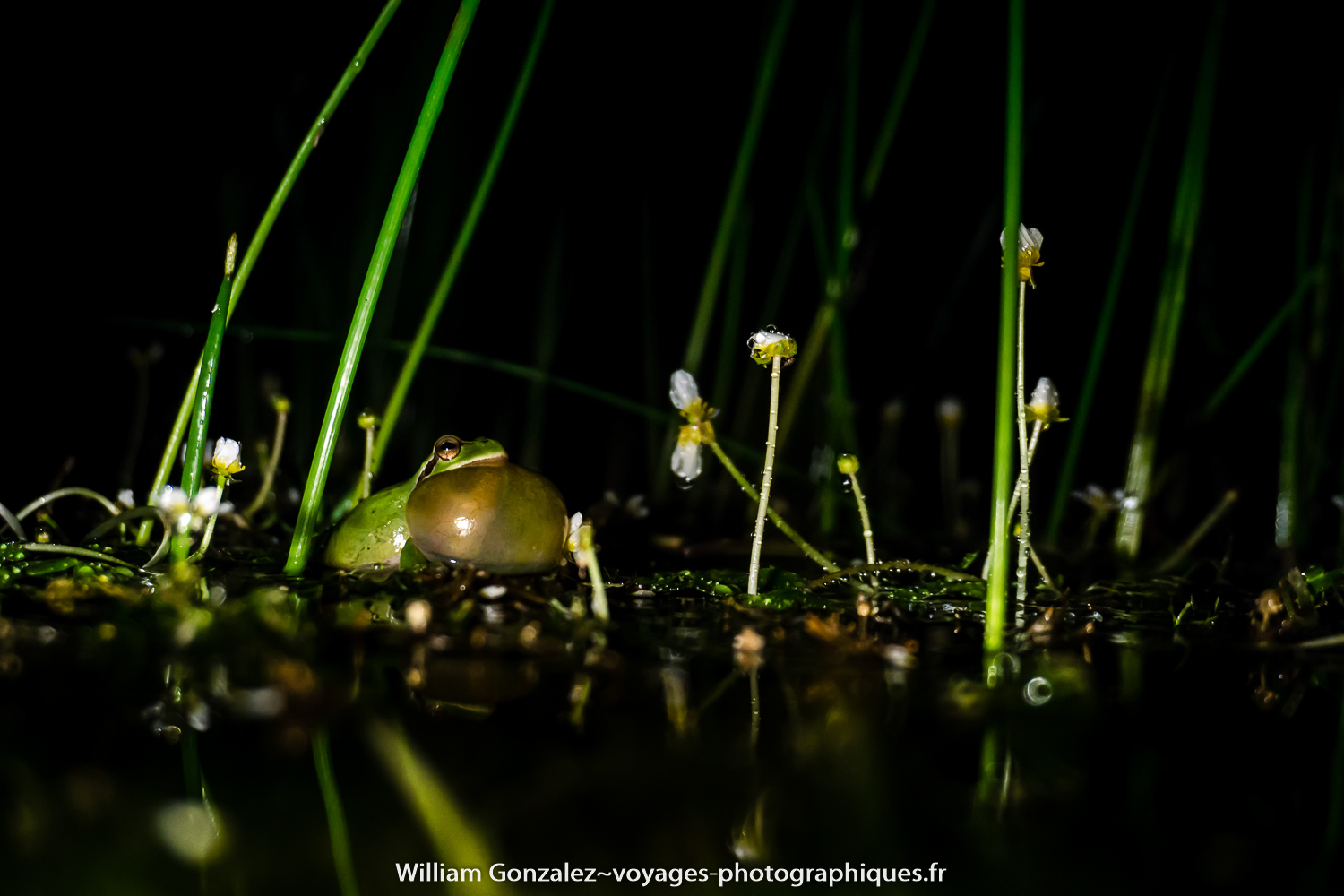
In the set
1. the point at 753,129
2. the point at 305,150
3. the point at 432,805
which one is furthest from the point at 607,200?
the point at 432,805

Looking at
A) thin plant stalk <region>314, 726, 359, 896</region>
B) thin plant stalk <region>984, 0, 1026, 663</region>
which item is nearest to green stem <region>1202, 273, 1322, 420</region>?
thin plant stalk <region>984, 0, 1026, 663</region>

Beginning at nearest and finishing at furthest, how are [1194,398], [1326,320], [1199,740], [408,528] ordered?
[1199,740] < [408,528] < [1326,320] < [1194,398]

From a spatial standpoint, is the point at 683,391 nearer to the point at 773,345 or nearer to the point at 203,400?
the point at 773,345

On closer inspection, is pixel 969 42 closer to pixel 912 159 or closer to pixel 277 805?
pixel 912 159

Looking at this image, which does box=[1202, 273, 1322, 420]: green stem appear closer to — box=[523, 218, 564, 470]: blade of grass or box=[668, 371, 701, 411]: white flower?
box=[668, 371, 701, 411]: white flower

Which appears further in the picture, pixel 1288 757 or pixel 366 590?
pixel 366 590

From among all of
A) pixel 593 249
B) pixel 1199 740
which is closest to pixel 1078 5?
pixel 593 249
